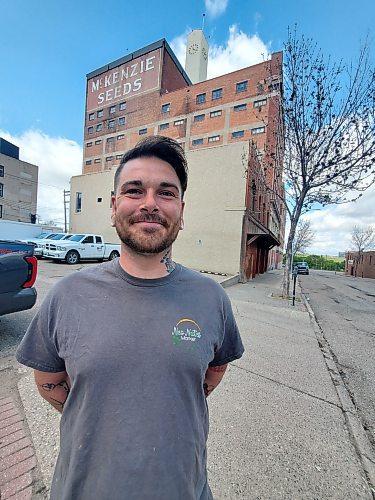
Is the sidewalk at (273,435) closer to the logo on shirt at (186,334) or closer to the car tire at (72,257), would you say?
the logo on shirt at (186,334)

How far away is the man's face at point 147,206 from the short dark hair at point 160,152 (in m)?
0.03

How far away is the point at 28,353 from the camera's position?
1.12 m

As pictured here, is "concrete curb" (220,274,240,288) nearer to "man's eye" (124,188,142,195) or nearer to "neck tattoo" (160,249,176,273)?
"neck tattoo" (160,249,176,273)

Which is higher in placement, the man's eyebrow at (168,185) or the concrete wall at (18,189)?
the concrete wall at (18,189)

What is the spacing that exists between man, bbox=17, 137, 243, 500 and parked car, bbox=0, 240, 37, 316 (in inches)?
121

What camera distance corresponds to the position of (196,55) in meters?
43.4

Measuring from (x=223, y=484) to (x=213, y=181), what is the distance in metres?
15.3

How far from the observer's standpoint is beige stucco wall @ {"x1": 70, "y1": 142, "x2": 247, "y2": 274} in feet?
48.2

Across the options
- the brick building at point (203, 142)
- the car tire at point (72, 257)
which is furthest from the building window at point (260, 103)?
the car tire at point (72, 257)

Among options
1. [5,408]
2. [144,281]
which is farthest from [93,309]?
[5,408]

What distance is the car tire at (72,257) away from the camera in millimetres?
14270

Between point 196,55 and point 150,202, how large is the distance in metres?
54.1

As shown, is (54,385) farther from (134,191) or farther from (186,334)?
(134,191)

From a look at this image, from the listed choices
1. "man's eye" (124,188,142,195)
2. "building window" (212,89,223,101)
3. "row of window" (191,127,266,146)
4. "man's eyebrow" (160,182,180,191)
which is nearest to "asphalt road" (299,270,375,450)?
"man's eyebrow" (160,182,180,191)
